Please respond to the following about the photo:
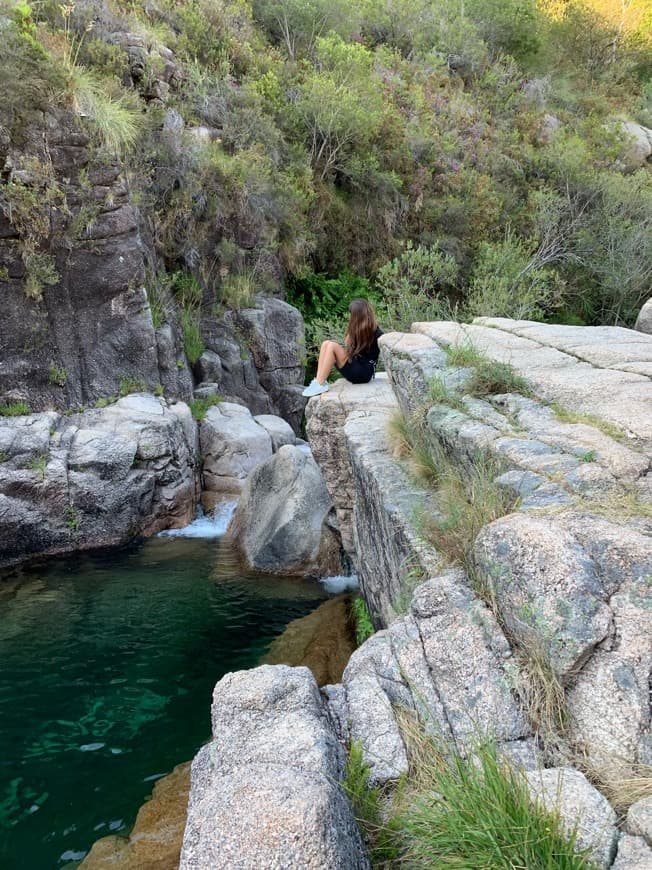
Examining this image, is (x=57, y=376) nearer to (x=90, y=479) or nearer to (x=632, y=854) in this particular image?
(x=90, y=479)

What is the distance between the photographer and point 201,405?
40.3 feet

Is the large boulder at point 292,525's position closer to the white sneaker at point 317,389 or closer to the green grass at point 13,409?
the white sneaker at point 317,389

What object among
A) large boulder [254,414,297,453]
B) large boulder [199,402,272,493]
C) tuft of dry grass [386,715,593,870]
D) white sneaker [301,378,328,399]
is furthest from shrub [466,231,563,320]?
tuft of dry grass [386,715,593,870]

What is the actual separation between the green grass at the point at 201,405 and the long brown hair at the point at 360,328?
14.8 feet

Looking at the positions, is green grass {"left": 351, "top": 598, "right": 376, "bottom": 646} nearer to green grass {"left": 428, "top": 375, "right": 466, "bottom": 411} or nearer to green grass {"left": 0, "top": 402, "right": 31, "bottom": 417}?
green grass {"left": 428, "top": 375, "right": 466, "bottom": 411}

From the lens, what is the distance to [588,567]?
9.60ft

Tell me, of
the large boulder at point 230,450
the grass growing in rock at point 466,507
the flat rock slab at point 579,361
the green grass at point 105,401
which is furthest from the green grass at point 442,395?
the green grass at point 105,401

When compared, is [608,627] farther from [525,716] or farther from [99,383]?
[99,383]

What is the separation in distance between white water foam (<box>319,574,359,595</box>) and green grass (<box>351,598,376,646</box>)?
0.51m

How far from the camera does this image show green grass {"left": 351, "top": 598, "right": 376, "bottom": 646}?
6.71 metres

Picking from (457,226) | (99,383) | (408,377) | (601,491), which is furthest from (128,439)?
(457,226)

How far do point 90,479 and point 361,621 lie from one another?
4.76 m

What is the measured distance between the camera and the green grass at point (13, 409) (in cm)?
1010

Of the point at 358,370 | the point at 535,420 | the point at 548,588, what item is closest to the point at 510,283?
the point at 358,370
